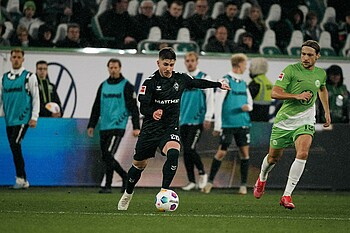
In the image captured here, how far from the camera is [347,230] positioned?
9883mm

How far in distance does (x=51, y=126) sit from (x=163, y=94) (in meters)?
6.05

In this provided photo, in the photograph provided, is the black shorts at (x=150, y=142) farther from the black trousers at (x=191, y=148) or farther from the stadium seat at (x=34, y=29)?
the stadium seat at (x=34, y=29)

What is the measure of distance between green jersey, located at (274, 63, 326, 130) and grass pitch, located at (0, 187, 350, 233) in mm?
1241

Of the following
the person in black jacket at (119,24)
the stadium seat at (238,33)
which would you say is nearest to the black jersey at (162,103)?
the person in black jacket at (119,24)

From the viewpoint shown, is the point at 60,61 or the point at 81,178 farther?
the point at 60,61

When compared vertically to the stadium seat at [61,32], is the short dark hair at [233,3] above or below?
above

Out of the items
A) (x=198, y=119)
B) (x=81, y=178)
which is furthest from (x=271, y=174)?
(x=81, y=178)

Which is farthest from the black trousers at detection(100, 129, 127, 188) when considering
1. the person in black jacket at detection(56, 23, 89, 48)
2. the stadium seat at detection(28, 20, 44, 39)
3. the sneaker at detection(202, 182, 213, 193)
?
the stadium seat at detection(28, 20, 44, 39)

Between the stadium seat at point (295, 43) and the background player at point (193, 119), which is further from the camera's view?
the stadium seat at point (295, 43)

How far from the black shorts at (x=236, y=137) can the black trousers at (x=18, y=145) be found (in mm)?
3632

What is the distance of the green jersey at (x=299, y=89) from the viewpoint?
12.9 m

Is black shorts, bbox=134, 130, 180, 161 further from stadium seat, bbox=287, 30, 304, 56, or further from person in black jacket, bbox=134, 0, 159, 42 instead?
stadium seat, bbox=287, 30, 304, 56

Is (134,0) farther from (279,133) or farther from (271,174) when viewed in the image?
(279,133)

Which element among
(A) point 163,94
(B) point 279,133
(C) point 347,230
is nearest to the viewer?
(C) point 347,230
